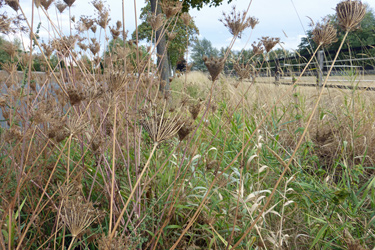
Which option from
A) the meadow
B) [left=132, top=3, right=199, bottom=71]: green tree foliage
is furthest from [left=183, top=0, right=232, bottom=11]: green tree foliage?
the meadow

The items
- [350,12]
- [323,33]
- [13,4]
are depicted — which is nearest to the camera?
[350,12]

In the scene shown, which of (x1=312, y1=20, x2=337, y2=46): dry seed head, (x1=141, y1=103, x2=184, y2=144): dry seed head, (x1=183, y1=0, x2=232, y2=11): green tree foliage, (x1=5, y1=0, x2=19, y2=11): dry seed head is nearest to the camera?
(x1=141, y1=103, x2=184, y2=144): dry seed head

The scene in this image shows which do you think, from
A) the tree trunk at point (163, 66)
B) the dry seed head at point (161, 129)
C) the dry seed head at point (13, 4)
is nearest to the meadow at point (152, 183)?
the dry seed head at point (161, 129)

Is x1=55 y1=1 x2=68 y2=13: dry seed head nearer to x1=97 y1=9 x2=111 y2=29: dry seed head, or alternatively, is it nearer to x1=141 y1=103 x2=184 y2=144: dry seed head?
x1=97 y1=9 x2=111 y2=29: dry seed head

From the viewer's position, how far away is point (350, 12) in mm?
1587

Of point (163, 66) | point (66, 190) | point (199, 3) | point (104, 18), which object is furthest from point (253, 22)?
point (199, 3)

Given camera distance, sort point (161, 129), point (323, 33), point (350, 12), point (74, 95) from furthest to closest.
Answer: point (323, 33), point (350, 12), point (74, 95), point (161, 129)

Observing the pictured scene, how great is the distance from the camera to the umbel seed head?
1587 millimetres

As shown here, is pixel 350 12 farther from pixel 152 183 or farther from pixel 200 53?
pixel 200 53

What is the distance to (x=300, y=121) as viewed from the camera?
3590 millimetres

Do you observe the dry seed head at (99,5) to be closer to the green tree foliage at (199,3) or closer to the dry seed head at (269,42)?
the dry seed head at (269,42)

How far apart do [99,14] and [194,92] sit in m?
7.39

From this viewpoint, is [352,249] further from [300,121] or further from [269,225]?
[300,121]


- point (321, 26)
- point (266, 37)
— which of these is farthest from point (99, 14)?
point (321, 26)
